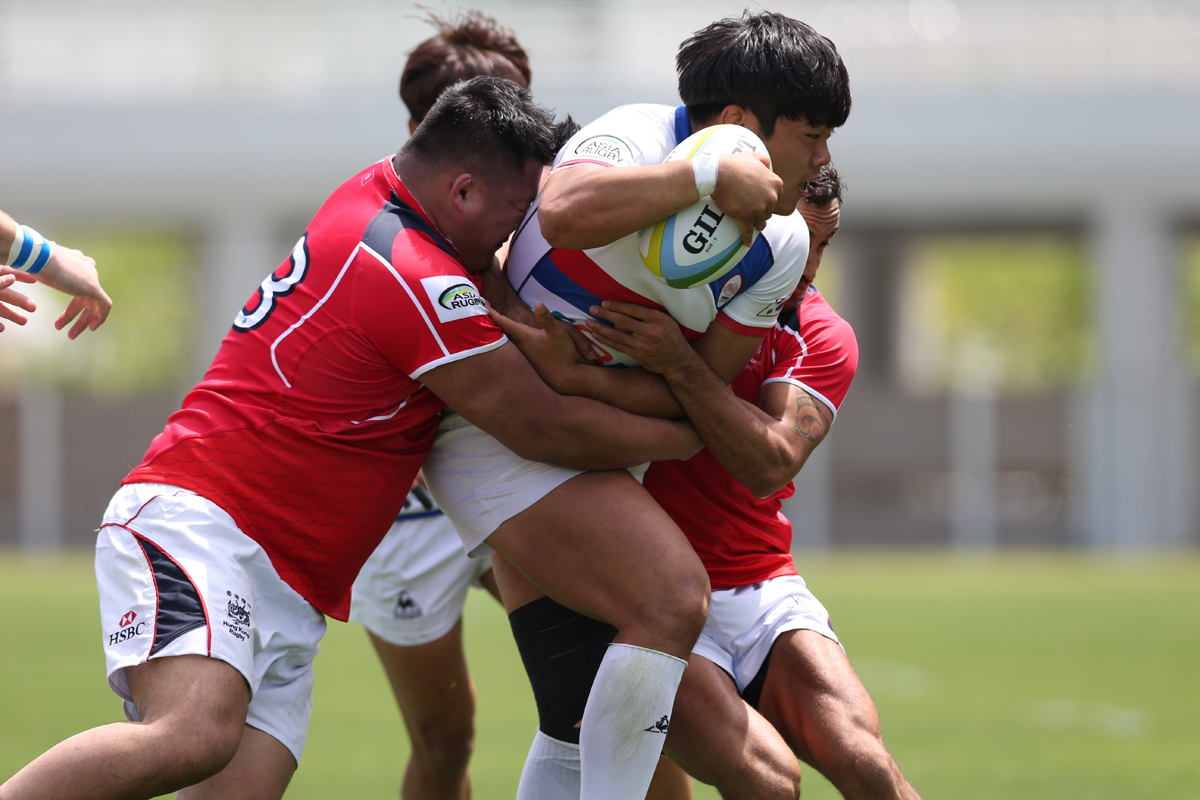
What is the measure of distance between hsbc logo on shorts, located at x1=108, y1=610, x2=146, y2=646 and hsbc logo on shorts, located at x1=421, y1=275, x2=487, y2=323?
101 cm

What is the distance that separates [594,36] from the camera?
817 inches

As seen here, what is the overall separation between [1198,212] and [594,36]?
9387 mm

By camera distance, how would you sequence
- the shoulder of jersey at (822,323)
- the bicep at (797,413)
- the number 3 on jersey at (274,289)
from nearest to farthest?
the number 3 on jersey at (274,289) → the bicep at (797,413) → the shoulder of jersey at (822,323)

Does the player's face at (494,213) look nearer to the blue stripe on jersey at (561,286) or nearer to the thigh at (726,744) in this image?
the blue stripe on jersey at (561,286)

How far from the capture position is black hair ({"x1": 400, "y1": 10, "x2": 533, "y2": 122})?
5.03 m

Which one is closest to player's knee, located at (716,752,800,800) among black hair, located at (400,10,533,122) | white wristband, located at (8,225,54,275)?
white wristband, located at (8,225,54,275)

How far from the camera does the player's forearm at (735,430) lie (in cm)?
363

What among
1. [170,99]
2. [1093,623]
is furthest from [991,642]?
[170,99]

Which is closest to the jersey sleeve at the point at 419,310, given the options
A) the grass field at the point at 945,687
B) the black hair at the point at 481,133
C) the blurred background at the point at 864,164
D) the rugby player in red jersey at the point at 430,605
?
the black hair at the point at 481,133

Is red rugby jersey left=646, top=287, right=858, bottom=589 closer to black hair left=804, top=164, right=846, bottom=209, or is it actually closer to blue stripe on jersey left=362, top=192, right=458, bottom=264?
black hair left=804, top=164, right=846, bottom=209

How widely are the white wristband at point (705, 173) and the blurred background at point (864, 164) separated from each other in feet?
52.9

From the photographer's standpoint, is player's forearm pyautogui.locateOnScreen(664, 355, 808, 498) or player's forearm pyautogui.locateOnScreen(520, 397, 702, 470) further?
player's forearm pyautogui.locateOnScreen(664, 355, 808, 498)

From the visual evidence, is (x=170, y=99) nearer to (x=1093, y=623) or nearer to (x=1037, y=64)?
(x=1037, y=64)

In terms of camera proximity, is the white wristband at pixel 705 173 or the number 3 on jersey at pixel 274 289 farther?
the number 3 on jersey at pixel 274 289
